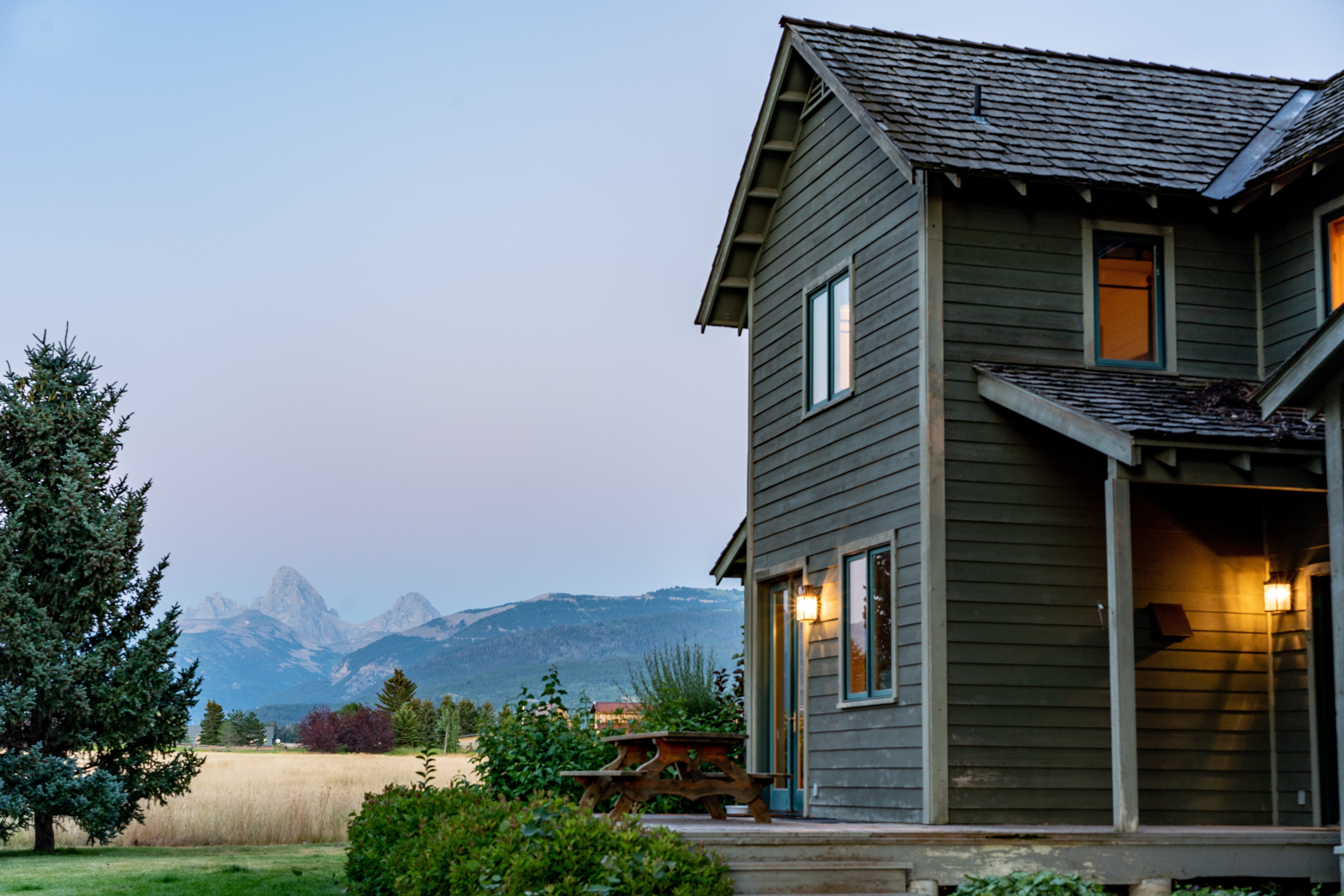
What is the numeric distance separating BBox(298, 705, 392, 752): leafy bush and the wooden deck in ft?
170

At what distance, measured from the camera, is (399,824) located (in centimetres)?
998

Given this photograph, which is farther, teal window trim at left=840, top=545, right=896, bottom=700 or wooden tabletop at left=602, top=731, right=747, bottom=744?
teal window trim at left=840, top=545, right=896, bottom=700

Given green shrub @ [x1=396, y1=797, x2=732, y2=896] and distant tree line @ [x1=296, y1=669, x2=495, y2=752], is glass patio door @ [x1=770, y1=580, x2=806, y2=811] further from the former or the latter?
distant tree line @ [x1=296, y1=669, x2=495, y2=752]

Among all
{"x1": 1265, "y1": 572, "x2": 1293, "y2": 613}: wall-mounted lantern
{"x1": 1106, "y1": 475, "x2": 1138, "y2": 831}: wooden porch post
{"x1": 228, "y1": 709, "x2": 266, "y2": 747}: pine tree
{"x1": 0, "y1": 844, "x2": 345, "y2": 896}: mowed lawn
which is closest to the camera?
{"x1": 1106, "y1": 475, "x2": 1138, "y2": 831}: wooden porch post

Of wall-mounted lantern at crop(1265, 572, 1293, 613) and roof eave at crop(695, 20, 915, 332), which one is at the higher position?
roof eave at crop(695, 20, 915, 332)

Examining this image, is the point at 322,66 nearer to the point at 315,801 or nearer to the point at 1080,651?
the point at 315,801

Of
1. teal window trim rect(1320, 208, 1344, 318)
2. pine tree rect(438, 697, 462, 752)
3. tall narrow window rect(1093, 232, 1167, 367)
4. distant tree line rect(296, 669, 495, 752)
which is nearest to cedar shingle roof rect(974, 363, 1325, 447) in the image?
tall narrow window rect(1093, 232, 1167, 367)

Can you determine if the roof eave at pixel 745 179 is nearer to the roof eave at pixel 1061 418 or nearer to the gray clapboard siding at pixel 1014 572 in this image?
the gray clapboard siding at pixel 1014 572

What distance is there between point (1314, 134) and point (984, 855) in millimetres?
6383

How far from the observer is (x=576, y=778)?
30.6 feet

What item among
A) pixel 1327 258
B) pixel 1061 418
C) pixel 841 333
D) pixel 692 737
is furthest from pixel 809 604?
pixel 1327 258

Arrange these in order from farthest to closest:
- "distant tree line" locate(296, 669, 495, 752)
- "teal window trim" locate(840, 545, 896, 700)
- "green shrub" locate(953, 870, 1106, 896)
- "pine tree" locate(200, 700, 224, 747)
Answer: "pine tree" locate(200, 700, 224, 747), "distant tree line" locate(296, 669, 495, 752), "teal window trim" locate(840, 545, 896, 700), "green shrub" locate(953, 870, 1106, 896)

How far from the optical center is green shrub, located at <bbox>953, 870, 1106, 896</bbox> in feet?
23.9

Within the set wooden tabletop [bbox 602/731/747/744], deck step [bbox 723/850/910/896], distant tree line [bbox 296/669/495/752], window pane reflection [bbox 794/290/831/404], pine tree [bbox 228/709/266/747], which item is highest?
window pane reflection [bbox 794/290/831/404]
